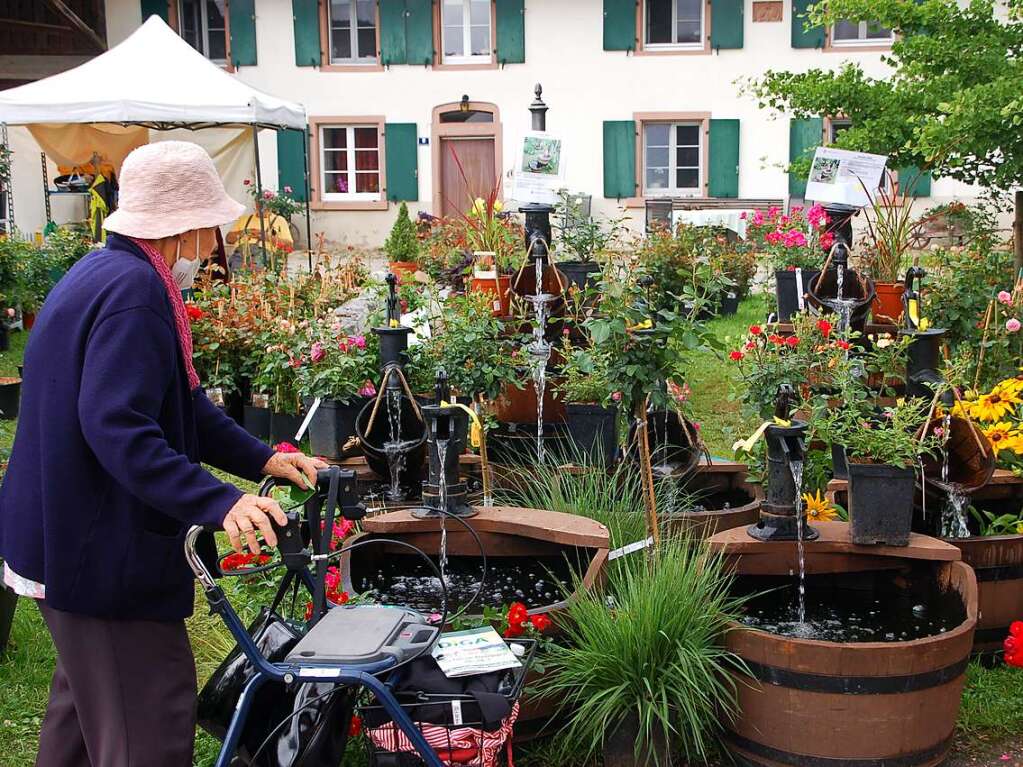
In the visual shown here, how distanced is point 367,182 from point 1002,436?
17.3m

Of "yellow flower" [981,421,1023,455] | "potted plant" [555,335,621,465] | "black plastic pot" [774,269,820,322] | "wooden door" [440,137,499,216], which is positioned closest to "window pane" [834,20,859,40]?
"wooden door" [440,137,499,216]

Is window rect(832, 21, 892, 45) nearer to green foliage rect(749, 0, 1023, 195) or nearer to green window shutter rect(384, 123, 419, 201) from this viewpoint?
green window shutter rect(384, 123, 419, 201)

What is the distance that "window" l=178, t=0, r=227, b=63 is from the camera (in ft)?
66.3

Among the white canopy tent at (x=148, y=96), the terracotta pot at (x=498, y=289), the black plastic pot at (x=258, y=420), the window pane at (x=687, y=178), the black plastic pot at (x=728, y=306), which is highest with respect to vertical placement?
the white canopy tent at (x=148, y=96)

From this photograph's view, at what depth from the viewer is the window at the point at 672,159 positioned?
65.2 ft

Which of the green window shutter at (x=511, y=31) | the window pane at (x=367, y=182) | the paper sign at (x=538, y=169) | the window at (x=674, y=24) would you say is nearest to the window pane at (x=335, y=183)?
the window pane at (x=367, y=182)

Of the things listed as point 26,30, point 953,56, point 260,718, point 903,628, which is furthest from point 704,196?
point 260,718

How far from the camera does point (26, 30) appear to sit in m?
18.9

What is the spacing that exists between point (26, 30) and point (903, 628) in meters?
19.0

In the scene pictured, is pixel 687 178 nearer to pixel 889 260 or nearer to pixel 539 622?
pixel 889 260

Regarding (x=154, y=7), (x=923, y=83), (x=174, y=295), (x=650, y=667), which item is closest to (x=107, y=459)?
(x=174, y=295)

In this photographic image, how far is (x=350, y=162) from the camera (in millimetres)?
20344

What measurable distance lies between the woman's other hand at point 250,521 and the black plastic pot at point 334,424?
3618mm

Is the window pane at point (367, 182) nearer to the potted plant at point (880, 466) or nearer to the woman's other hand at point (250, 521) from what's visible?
the potted plant at point (880, 466)
